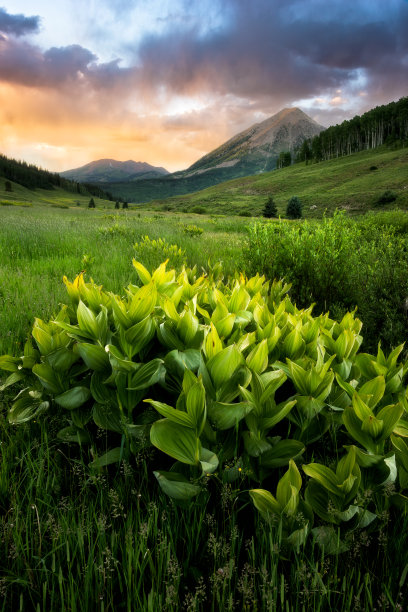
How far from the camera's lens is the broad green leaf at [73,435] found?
1.73 metres

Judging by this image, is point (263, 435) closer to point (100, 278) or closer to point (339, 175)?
point (100, 278)

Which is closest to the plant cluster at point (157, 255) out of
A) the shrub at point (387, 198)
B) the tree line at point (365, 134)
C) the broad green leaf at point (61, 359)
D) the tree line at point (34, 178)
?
the broad green leaf at point (61, 359)

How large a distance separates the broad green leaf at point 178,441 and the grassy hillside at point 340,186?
5551 centimetres

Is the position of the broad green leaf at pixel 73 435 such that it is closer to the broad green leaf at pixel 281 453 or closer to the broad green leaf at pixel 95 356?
the broad green leaf at pixel 95 356

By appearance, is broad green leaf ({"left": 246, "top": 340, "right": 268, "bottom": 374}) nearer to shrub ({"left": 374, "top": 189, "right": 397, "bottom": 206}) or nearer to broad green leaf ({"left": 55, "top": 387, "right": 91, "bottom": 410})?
broad green leaf ({"left": 55, "top": 387, "right": 91, "bottom": 410})

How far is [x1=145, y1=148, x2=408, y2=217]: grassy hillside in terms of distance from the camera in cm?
6047

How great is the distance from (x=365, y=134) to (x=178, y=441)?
413ft

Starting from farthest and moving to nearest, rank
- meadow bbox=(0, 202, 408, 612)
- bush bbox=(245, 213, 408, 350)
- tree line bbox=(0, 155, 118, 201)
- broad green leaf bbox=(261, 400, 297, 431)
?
tree line bbox=(0, 155, 118, 201), bush bbox=(245, 213, 408, 350), broad green leaf bbox=(261, 400, 297, 431), meadow bbox=(0, 202, 408, 612)

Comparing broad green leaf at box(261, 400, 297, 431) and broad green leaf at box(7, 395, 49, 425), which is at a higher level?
broad green leaf at box(261, 400, 297, 431)

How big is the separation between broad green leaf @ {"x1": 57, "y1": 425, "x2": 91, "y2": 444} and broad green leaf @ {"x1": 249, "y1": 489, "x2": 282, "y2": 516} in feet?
3.21

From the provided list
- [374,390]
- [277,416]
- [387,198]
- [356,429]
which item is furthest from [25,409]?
[387,198]

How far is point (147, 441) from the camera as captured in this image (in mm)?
1527

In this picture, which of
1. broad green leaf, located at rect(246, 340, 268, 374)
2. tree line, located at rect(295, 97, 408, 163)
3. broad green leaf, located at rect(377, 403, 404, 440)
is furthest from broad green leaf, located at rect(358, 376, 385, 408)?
tree line, located at rect(295, 97, 408, 163)

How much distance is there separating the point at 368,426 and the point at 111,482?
1.25 metres
